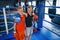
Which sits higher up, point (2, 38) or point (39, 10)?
point (39, 10)

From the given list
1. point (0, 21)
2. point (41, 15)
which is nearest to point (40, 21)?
point (41, 15)

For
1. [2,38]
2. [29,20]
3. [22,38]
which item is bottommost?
[2,38]

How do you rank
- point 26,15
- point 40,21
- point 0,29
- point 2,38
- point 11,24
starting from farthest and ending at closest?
point 40,21 < point 11,24 < point 0,29 < point 2,38 < point 26,15

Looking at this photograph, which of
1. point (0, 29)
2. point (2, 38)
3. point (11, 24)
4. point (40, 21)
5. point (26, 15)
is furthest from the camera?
point (40, 21)

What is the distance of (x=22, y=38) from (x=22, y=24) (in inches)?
10.7

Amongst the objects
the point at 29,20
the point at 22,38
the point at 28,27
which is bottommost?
the point at 22,38

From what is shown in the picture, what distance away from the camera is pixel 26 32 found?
210 cm

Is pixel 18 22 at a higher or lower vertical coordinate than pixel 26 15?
lower

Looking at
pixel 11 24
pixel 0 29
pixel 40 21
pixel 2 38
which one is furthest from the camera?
pixel 40 21

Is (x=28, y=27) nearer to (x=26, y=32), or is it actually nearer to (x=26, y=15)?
(x=26, y=32)

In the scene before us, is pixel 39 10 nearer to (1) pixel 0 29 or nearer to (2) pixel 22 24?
(1) pixel 0 29

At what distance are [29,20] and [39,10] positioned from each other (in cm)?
145

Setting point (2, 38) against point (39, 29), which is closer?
point (2, 38)

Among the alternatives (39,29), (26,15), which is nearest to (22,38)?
(26,15)
